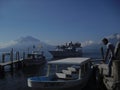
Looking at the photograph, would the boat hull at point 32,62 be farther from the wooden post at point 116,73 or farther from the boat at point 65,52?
the boat at point 65,52

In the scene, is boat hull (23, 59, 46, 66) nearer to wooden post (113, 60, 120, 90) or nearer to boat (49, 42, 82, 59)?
wooden post (113, 60, 120, 90)

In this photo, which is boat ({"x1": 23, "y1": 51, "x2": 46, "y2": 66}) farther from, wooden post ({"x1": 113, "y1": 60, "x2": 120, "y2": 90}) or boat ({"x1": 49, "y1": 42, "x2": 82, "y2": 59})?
boat ({"x1": 49, "y1": 42, "x2": 82, "y2": 59})

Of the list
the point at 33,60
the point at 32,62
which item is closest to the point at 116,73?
the point at 32,62

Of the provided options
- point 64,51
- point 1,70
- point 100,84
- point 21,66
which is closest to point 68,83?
point 100,84

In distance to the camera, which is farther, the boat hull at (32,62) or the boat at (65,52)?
the boat at (65,52)

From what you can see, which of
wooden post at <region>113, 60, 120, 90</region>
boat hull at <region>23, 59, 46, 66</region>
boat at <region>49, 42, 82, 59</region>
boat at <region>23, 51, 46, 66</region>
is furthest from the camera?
boat at <region>49, 42, 82, 59</region>

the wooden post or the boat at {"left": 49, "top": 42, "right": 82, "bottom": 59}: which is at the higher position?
the boat at {"left": 49, "top": 42, "right": 82, "bottom": 59}

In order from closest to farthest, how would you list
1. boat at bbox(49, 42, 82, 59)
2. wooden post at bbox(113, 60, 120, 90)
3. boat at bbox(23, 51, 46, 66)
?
wooden post at bbox(113, 60, 120, 90) → boat at bbox(23, 51, 46, 66) → boat at bbox(49, 42, 82, 59)

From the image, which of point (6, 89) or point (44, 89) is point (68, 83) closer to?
point (44, 89)

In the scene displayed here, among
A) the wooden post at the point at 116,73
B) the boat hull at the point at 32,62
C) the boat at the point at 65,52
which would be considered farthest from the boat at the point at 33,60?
the boat at the point at 65,52

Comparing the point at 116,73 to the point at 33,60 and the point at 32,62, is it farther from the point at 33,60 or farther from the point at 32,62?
the point at 33,60

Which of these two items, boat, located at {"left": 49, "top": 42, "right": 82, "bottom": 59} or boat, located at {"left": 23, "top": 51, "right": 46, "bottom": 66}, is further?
boat, located at {"left": 49, "top": 42, "right": 82, "bottom": 59}

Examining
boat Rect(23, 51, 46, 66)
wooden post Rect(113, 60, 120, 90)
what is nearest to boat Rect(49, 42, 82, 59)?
boat Rect(23, 51, 46, 66)

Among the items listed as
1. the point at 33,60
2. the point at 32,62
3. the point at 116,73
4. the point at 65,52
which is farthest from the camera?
the point at 65,52
